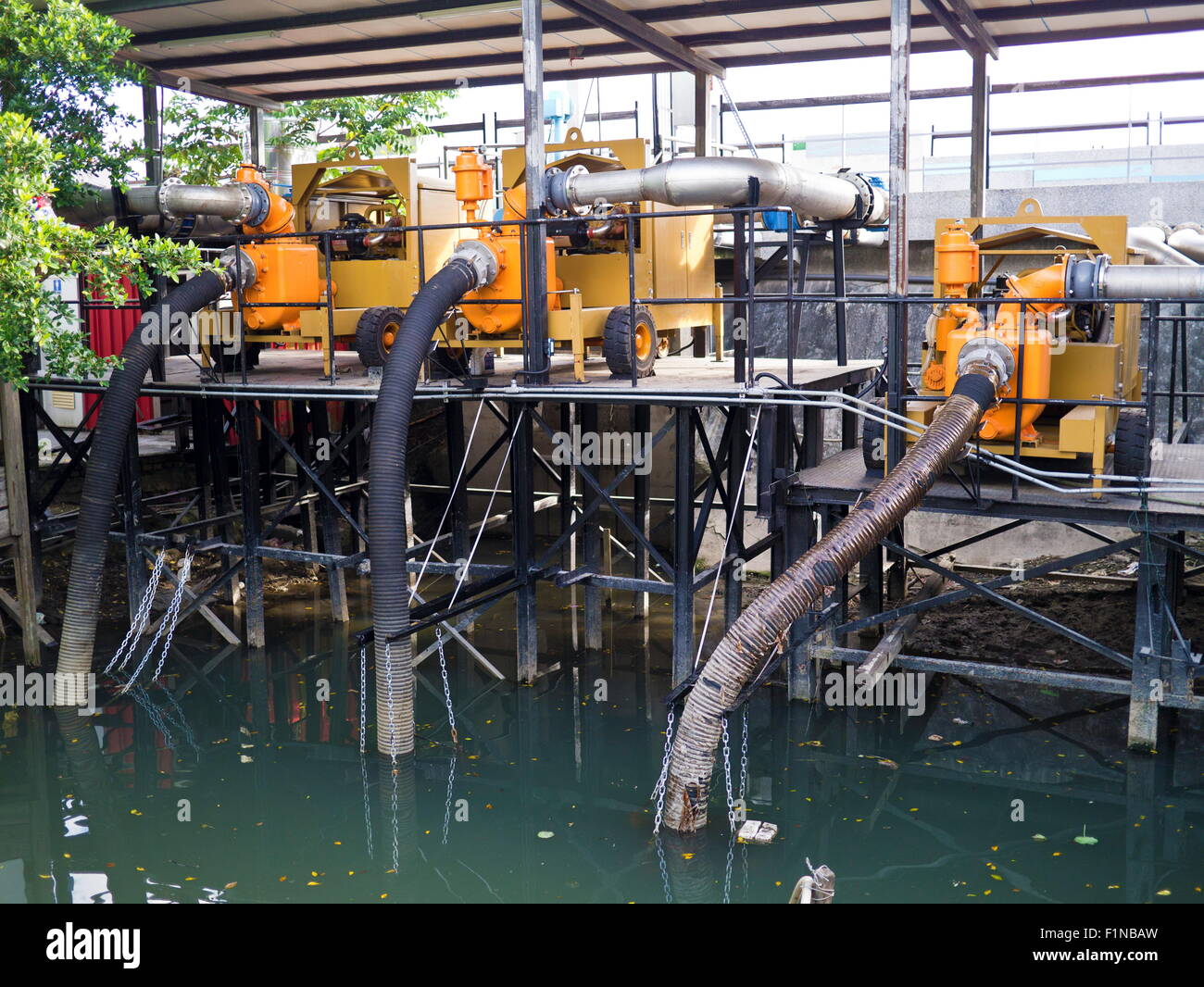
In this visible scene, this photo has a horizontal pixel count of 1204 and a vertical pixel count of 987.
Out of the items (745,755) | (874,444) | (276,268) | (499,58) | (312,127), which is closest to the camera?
(745,755)

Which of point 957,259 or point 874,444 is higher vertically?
point 957,259

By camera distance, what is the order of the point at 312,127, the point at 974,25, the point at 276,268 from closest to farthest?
the point at 974,25, the point at 276,268, the point at 312,127

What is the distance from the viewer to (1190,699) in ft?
25.9

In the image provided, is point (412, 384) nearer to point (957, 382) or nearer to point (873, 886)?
point (957, 382)

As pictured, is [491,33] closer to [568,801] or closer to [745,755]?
[745,755]

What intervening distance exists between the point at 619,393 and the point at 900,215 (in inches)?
91.3

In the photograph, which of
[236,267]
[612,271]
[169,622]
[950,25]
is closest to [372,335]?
[236,267]

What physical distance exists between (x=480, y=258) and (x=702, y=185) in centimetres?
190

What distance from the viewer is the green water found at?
6957mm

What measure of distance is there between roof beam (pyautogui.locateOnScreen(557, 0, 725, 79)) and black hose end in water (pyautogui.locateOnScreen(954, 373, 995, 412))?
438 cm

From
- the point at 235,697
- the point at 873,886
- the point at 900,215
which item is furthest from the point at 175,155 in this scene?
the point at 873,886

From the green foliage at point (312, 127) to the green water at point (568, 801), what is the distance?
7.44m

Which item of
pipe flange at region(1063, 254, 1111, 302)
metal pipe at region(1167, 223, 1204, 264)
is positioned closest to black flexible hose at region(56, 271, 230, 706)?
pipe flange at region(1063, 254, 1111, 302)

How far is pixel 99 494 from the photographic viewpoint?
9.41m
